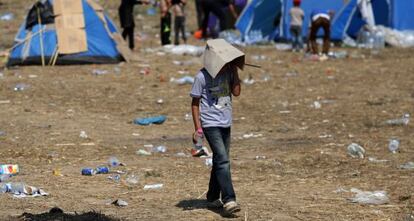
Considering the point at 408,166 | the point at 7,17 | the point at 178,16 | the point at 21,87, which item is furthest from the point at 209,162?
the point at 7,17

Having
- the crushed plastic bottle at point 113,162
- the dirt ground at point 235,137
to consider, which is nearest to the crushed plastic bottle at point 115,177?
the dirt ground at point 235,137

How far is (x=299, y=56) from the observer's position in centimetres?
1909

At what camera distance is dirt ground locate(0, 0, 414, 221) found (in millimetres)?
7238

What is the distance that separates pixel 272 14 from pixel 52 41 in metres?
7.25

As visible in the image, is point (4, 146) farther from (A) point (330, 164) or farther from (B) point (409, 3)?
(B) point (409, 3)

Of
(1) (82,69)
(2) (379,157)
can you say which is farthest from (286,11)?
(2) (379,157)

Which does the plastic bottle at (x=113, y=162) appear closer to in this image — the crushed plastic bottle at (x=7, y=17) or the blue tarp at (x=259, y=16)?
the blue tarp at (x=259, y=16)

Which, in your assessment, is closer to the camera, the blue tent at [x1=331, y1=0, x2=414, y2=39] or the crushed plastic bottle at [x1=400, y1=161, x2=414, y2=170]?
the crushed plastic bottle at [x1=400, y1=161, x2=414, y2=170]

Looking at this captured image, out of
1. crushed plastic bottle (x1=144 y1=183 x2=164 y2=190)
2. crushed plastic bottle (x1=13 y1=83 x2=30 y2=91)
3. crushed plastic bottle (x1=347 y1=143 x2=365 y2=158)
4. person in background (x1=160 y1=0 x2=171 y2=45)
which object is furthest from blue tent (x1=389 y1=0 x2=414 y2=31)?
crushed plastic bottle (x1=144 y1=183 x2=164 y2=190)

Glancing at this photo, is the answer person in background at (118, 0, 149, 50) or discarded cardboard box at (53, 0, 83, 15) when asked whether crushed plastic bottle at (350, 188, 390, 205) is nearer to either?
discarded cardboard box at (53, 0, 83, 15)

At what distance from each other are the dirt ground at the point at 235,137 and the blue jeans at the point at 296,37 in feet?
3.98

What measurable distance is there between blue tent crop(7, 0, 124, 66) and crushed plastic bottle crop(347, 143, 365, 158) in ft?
27.4

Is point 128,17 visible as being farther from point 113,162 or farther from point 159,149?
point 113,162

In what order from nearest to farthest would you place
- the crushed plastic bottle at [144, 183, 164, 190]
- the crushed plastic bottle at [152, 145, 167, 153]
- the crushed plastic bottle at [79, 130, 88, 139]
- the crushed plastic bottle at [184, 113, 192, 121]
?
the crushed plastic bottle at [144, 183, 164, 190]
the crushed plastic bottle at [152, 145, 167, 153]
the crushed plastic bottle at [79, 130, 88, 139]
the crushed plastic bottle at [184, 113, 192, 121]
